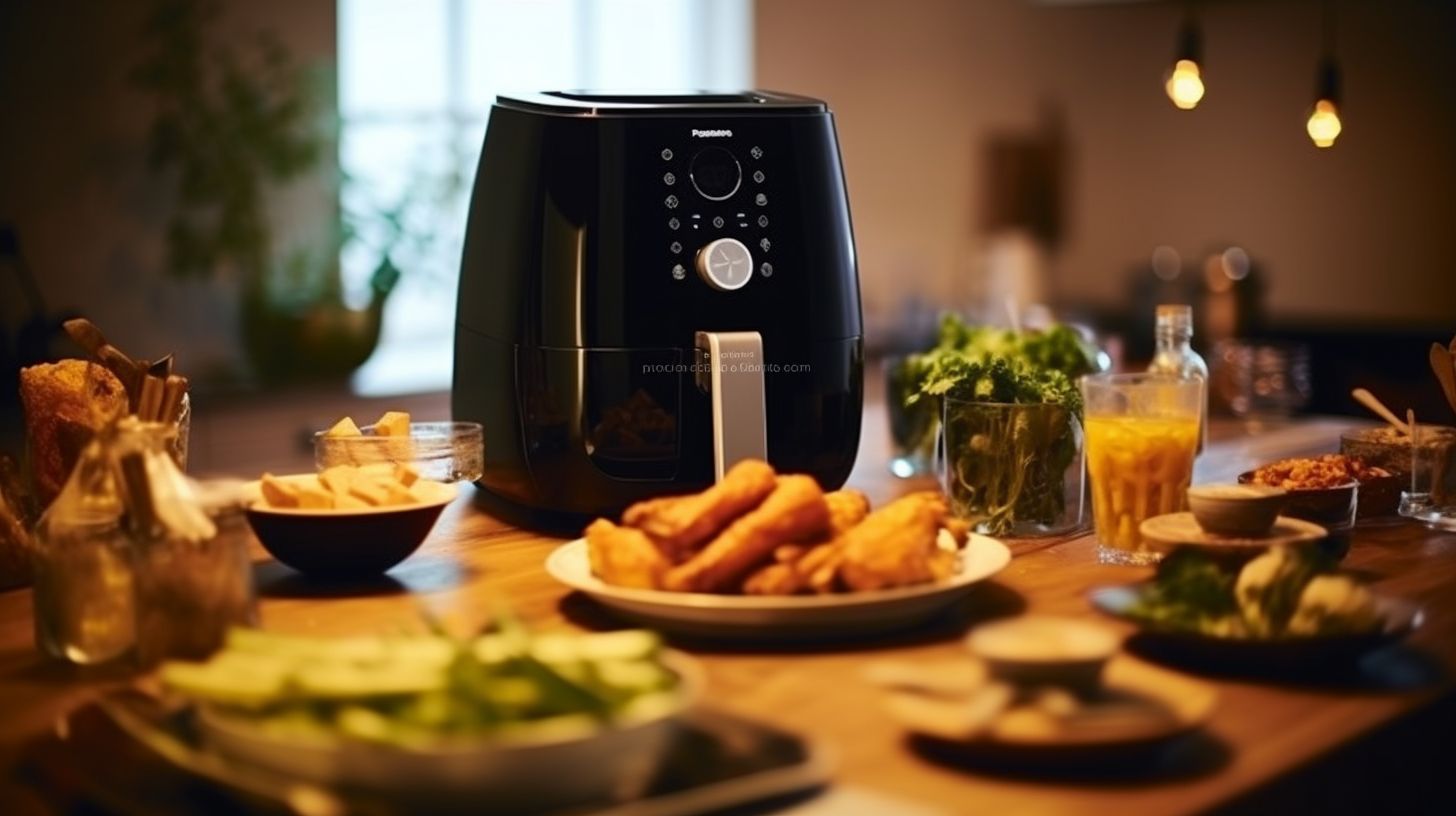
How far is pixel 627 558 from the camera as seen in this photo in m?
1.16

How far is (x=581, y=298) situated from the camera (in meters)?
1.52

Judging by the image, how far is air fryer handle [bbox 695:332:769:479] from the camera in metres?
1.49

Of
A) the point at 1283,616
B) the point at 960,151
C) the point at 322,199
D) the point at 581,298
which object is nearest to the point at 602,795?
the point at 1283,616

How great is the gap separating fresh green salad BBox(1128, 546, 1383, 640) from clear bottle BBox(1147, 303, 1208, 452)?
2.05ft

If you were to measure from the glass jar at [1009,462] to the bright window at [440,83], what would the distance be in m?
1.85

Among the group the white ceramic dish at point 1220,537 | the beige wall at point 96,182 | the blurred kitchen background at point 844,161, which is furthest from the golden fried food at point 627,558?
the beige wall at point 96,182

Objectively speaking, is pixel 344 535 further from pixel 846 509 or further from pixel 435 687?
pixel 435 687

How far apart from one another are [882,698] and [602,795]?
250 mm

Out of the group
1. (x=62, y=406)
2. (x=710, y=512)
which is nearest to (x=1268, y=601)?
(x=710, y=512)

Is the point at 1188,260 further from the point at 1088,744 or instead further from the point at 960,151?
the point at 1088,744

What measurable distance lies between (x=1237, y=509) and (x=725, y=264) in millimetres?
503

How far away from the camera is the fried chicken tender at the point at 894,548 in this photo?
1141 millimetres

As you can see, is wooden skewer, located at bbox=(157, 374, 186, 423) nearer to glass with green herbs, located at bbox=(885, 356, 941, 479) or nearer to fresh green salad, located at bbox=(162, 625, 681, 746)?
fresh green salad, located at bbox=(162, 625, 681, 746)

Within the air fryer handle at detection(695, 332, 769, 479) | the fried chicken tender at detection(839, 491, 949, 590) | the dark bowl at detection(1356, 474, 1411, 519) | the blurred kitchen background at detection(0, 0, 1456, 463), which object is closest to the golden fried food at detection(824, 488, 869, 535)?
the fried chicken tender at detection(839, 491, 949, 590)
